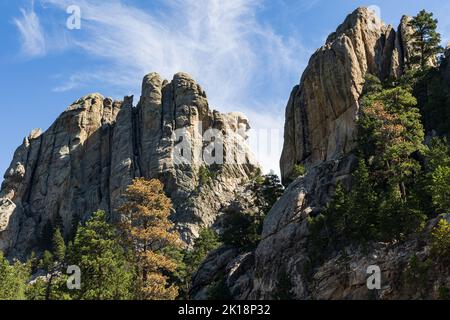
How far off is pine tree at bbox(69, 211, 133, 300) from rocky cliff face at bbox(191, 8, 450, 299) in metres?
11.9

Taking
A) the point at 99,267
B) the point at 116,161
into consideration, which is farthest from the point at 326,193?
the point at 116,161

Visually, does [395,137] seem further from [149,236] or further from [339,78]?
[339,78]

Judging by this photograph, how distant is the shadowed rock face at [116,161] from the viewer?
91.9 meters

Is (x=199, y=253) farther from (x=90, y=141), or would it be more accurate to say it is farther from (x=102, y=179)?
(x=90, y=141)

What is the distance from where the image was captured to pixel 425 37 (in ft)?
198

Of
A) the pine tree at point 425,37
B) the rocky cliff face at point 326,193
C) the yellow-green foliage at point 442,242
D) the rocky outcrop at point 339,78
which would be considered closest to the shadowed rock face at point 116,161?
the rocky cliff face at point 326,193

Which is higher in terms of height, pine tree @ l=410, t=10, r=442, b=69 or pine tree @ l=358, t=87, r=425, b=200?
pine tree @ l=410, t=10, r=442, b=69

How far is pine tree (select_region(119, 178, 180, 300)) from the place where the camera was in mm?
31516

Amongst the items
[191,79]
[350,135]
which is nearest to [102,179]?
[191,79]

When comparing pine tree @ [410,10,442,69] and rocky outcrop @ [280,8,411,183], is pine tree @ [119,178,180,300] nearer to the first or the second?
rocky outcrop @ [280,8,411,183]

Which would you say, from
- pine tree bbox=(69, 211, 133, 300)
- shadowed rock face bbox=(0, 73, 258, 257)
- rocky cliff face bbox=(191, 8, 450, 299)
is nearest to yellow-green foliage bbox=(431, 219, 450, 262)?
rocky cliff face bbox=(191, 8, 450, 299)

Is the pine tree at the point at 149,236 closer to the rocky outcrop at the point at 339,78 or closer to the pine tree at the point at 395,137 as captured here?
the pine tree at the point at 395,137

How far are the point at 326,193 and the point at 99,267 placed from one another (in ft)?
70.9

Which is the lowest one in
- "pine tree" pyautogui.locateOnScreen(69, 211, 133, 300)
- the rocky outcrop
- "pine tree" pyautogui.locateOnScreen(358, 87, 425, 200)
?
"pine tree" pyautogui.locateOnScreen(69, 211, 133, 300)
